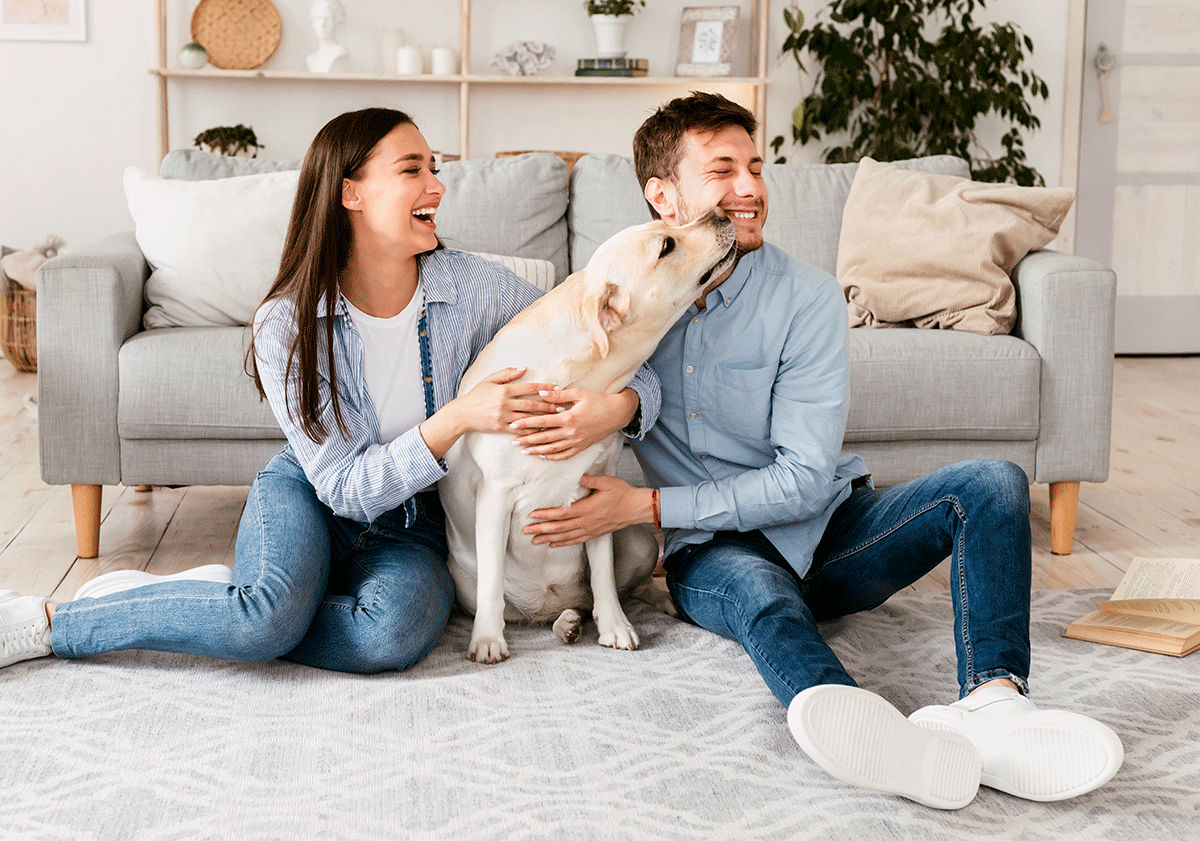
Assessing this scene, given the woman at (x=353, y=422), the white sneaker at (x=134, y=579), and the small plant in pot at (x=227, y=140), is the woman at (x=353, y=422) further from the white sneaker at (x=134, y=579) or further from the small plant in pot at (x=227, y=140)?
the small plant in pot at (x=227, y=140)

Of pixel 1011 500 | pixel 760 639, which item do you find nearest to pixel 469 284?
pixel 760 639

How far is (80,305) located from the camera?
2438 mm

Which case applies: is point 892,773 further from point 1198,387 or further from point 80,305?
point 1198,387

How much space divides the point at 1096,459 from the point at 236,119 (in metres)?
3.93

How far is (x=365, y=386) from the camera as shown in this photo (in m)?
1.80

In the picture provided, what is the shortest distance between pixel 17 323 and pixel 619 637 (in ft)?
12.0

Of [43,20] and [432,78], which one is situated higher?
[43,20]

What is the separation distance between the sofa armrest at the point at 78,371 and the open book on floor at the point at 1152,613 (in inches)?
77.0

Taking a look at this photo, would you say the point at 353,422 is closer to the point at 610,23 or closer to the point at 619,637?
the point at 619,637

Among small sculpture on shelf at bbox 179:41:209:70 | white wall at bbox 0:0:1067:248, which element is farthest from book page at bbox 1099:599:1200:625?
small sculpture on shelf at bbox 179:41:209:70

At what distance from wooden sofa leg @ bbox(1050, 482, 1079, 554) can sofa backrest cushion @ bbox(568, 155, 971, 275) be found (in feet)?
2.71

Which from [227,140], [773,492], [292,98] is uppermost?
[292,98]

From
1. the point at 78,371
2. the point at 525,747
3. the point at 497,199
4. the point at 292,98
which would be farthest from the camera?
the point at 292,98

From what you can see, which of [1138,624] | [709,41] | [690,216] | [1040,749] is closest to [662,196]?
[690,216]
